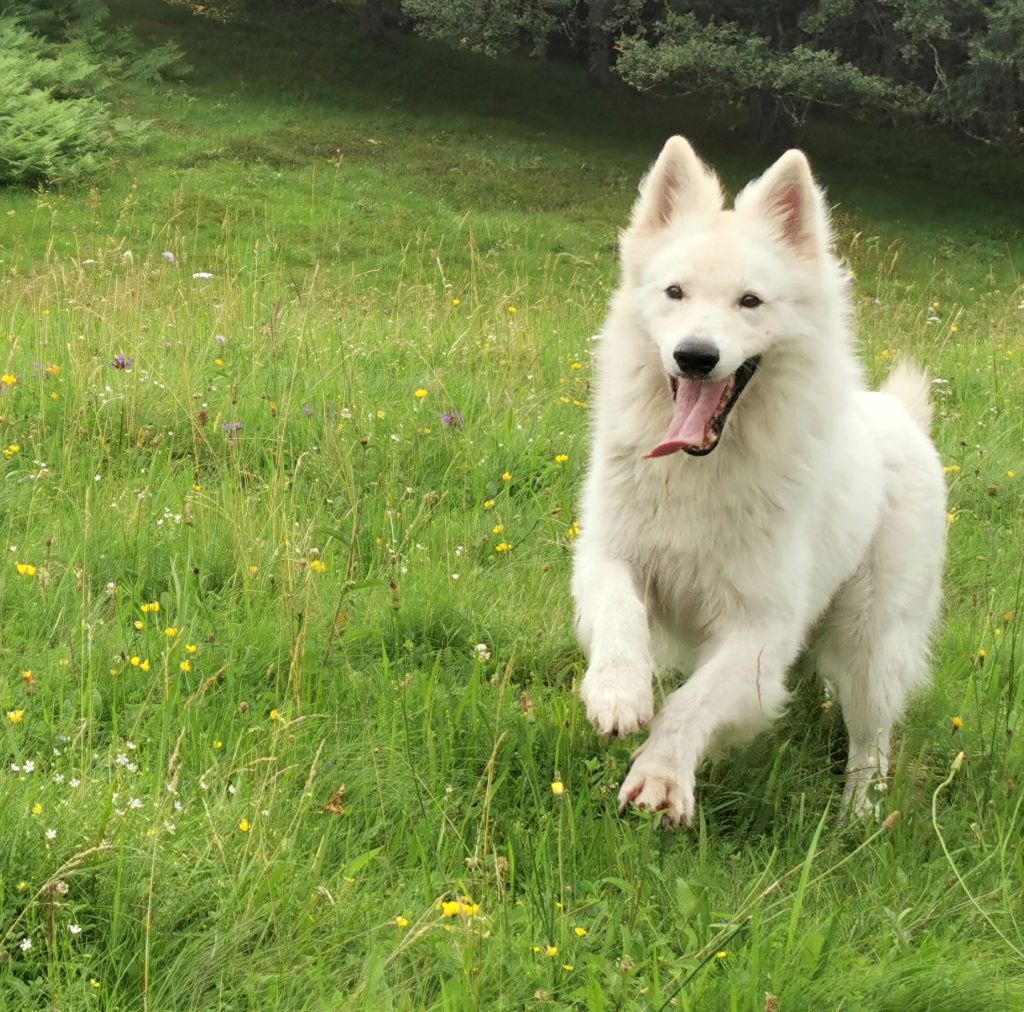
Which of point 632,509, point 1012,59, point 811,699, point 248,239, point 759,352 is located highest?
point 1012,59

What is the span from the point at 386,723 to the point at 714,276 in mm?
1528

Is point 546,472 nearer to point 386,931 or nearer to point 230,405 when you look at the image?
point 230,405

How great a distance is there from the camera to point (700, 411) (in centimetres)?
313

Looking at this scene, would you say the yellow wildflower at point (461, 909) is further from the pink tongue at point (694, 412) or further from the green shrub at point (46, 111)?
the green shrub at point (46, 111)

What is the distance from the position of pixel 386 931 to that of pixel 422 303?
6.26 meters

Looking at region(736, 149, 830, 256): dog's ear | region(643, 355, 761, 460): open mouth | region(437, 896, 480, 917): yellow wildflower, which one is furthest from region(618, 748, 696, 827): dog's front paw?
region(736, 149, 830, 256): dog's ear

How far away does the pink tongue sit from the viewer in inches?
121

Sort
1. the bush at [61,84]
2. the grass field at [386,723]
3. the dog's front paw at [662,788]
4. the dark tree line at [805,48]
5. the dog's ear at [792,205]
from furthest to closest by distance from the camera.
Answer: the dark tree line at [805,48]
the bush at [61,84]
the dog's ear at [792,205]
the dog's front paw at [662,788]
the grass field at [386,723]

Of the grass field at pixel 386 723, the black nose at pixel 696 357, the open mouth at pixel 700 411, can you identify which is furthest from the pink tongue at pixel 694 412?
the grass field at pixel 386 723

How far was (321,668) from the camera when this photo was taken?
3045 millimetres

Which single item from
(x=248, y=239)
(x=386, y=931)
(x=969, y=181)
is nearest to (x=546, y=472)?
(x=386, y=931)

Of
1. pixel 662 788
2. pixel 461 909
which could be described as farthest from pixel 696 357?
pixel 461 909

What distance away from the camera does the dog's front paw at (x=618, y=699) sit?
2.63 meters

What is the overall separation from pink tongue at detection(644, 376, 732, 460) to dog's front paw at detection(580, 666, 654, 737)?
636 millimetres
